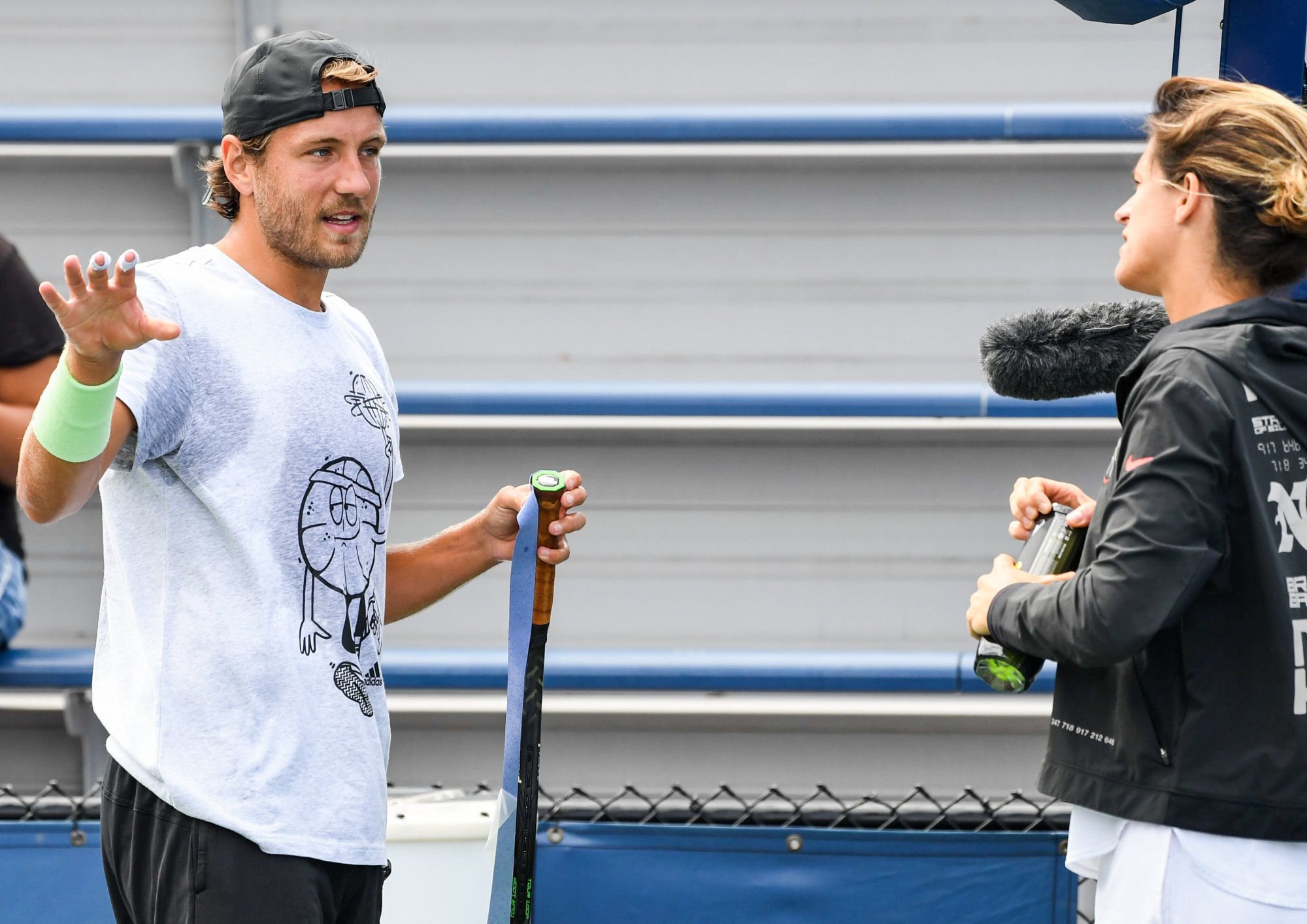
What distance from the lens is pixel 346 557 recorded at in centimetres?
160

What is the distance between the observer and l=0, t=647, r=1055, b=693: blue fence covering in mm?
2885

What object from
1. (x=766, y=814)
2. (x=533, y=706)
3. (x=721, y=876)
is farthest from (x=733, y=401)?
(x=533, y=706)

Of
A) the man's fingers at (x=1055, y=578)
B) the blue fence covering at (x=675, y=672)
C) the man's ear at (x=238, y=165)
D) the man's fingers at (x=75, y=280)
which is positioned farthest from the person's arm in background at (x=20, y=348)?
the man's fingers at (x=1055, y=578)

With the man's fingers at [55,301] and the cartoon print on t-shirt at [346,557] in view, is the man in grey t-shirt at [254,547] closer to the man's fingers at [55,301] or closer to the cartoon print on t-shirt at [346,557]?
the cartoon print on t-shirt at [346,557]

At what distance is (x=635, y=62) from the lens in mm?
3281

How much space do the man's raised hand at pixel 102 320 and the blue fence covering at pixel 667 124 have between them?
1.97 metres

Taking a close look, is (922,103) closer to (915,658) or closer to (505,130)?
(505,130)

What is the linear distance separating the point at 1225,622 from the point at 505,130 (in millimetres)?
2224

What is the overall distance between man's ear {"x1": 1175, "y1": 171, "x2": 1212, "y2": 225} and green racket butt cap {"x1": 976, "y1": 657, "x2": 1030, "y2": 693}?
55 cm

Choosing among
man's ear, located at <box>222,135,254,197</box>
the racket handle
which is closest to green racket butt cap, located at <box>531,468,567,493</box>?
the racket handle

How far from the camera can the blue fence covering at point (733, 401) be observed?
120 inches

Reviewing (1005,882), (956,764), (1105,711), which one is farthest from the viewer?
(956,764)

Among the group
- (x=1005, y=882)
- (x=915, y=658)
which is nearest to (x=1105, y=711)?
(x=1005, y=882)

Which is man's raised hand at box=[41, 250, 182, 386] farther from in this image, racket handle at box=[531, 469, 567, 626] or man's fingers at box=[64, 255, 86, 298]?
racket handle at box=[531, 469, 567, 626]
